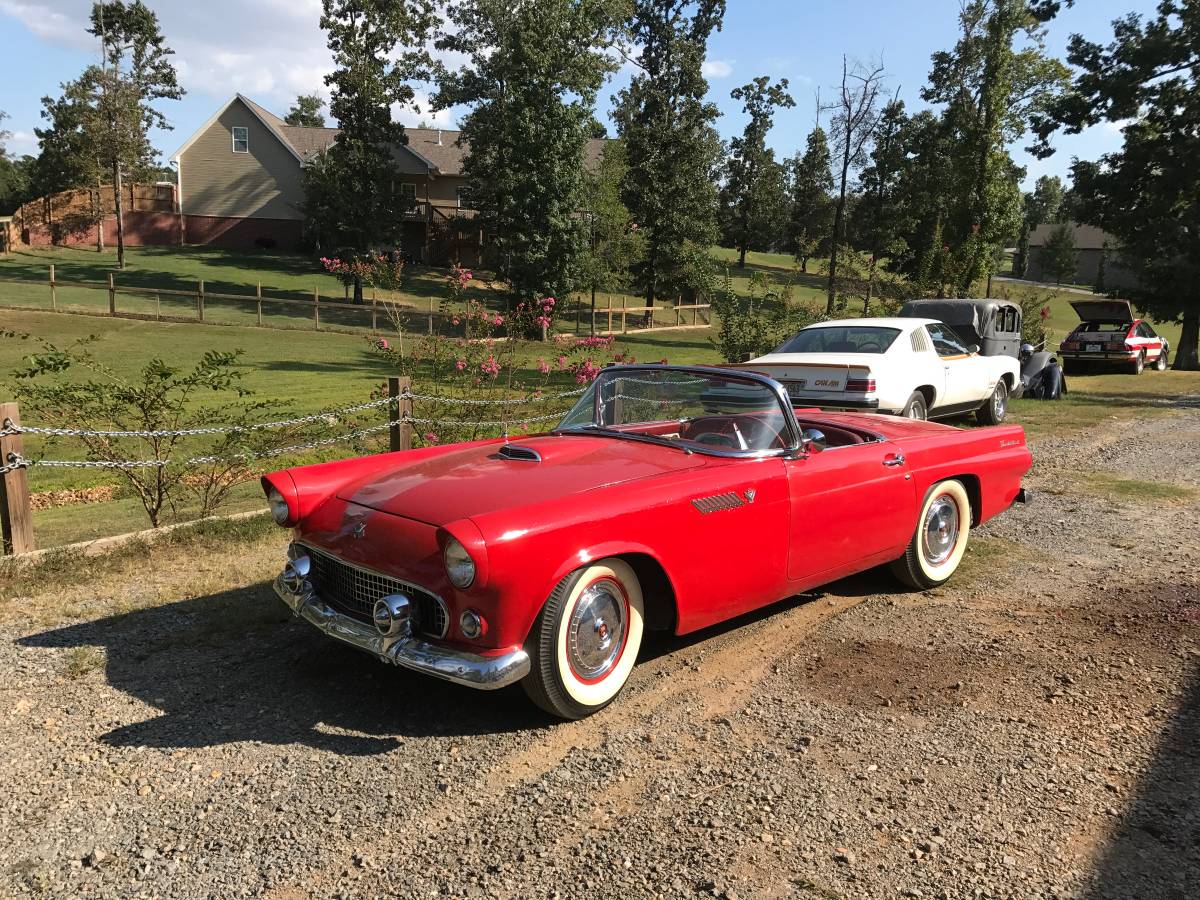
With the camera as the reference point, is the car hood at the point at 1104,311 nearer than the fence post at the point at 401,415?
No

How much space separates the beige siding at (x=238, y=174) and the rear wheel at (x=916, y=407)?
4588 centimetres

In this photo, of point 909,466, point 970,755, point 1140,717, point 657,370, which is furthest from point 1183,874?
point 657,370

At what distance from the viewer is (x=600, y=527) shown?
351cm

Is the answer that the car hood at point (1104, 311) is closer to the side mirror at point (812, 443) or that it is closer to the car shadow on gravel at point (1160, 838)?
the side mirror at point (812, 443)

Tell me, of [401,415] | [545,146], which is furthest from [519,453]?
[545,146]

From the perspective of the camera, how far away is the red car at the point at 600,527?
11.0 ft

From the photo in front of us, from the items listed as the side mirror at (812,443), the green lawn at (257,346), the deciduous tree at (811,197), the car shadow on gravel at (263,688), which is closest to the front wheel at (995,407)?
the green lawn at (257,346)

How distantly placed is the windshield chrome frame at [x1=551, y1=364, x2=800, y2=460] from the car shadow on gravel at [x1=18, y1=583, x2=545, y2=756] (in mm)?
1460

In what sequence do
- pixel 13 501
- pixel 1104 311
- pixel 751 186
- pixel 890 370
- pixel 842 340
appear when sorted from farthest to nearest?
pixel 751 186
pixel 1104 311
pixel 842 340
pixel 890 370
pixel 13 501

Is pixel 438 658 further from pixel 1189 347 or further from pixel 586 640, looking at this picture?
pixel 1189 347

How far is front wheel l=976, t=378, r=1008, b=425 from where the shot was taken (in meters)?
12.7

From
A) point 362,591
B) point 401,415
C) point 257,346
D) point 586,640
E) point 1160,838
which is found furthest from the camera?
point 257,346

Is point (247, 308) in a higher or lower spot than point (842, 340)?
lower

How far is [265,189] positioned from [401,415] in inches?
1922
